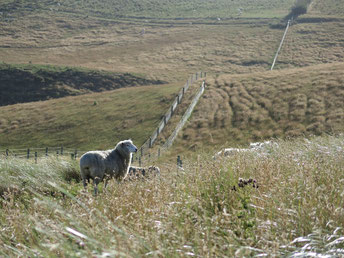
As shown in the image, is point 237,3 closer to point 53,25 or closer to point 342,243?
point 53,25

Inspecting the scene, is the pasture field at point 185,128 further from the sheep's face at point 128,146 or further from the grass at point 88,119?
the sheep's face at point 128,146

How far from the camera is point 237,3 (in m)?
136

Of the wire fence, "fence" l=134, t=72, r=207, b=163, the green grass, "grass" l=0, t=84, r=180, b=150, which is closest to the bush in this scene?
the green grass

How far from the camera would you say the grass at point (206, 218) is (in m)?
3.03

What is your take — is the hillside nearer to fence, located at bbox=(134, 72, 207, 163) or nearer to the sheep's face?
fence, located at bbox=(134, 72, 207, 163)

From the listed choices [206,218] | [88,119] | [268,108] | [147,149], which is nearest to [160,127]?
[147,149]

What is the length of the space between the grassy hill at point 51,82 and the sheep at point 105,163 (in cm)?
5094

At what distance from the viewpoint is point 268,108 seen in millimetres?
35031

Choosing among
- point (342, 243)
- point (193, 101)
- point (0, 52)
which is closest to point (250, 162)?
point (342, 243)

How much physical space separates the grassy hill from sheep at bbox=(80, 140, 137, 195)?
50938mm

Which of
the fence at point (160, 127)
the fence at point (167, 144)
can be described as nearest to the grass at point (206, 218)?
the fence at point (167, 144)

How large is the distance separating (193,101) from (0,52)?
60419 millimetres

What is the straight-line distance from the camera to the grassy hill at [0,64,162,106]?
59.4 meters

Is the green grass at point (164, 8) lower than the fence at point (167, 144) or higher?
higher
